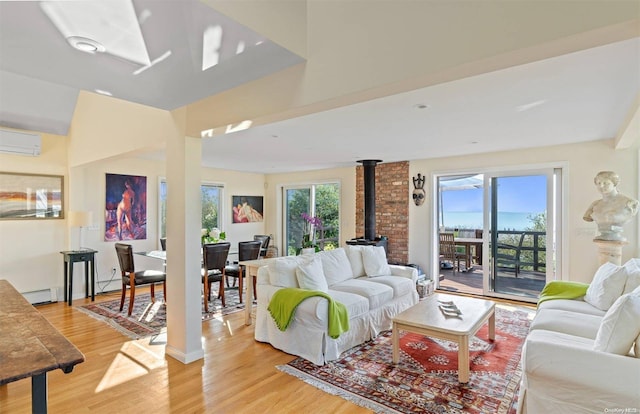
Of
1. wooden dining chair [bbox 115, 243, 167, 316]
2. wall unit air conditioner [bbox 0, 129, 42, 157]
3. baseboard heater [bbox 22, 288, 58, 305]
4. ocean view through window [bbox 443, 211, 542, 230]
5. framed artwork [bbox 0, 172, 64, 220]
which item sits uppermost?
wall unit air conditioner [bbox 0, 129, 42, 157]

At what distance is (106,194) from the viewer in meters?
5.82

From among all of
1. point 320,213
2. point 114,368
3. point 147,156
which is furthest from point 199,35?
point 320,213

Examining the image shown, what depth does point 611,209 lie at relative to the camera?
3957 mm

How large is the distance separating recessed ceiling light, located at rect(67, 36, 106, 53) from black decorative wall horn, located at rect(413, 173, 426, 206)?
5.28m

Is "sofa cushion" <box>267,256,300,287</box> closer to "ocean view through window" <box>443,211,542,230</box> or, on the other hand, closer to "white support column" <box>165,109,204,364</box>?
"white support column" <box>165,109,204,364</box>

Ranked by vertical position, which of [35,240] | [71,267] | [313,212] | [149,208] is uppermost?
[149,208]

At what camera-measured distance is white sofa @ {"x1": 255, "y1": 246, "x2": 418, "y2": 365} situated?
311 centimetres

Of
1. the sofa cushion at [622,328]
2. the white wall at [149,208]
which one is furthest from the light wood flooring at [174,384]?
the white wall at [149,208]

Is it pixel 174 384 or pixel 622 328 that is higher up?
pixel 622 328

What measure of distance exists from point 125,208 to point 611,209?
7.17 m

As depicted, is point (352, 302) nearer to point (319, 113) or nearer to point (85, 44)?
point (319, 113)

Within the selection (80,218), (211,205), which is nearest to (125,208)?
(80,218)

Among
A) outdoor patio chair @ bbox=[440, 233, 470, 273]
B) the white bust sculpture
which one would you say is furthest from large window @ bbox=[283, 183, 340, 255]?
the white bust sculpture

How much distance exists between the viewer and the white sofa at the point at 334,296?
3111 mm
